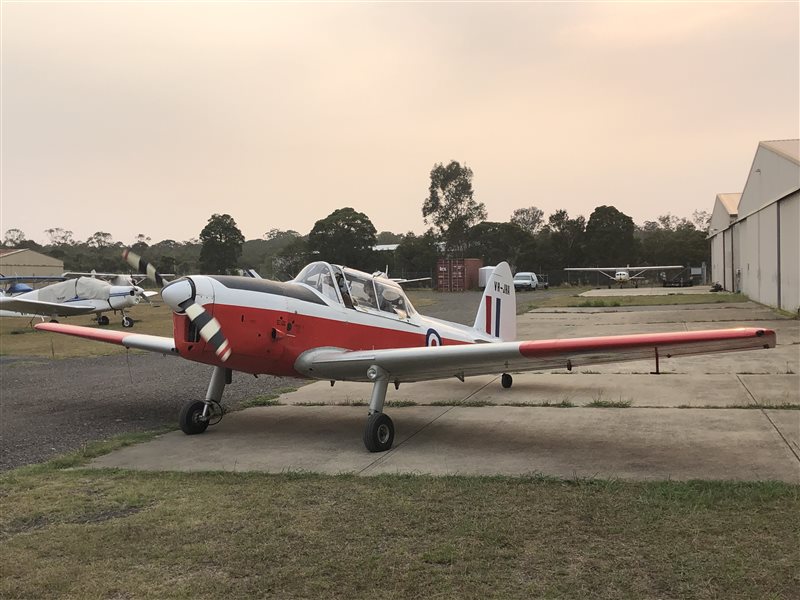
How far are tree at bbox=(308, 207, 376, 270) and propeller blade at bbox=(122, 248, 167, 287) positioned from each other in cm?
4733

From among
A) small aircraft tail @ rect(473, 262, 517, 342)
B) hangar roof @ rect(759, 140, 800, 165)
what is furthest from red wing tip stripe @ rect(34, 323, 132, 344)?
hangar roof @ rect(759, 140, 800, 165)

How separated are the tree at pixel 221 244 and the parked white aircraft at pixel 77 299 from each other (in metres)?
12.6

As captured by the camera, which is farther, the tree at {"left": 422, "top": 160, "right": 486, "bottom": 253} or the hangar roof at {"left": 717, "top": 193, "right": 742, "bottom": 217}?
the tree at {"left": 422, "top": 160, "right": 486, "bottom": 253}

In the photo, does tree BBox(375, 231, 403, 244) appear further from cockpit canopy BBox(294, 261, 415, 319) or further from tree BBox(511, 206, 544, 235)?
cockpit canopy BBox(294, 261, 415, 319)

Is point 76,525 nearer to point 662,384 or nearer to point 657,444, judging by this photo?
point 657,444

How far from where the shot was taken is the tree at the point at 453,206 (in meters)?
84.4

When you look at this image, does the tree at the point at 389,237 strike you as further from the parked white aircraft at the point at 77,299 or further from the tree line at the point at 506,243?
the parked white aircraft at the point at 77,299

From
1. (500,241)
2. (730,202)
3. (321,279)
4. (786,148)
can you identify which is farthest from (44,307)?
(500,241)

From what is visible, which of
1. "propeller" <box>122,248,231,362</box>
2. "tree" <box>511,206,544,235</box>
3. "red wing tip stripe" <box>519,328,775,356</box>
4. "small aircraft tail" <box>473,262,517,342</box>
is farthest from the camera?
"tree" <box>511,206,544,235</box>

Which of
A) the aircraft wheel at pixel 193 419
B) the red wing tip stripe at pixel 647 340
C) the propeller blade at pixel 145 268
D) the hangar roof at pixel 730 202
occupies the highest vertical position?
the hangar roof at pixel 730 202

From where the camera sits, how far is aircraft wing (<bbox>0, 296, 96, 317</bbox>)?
2611 cm

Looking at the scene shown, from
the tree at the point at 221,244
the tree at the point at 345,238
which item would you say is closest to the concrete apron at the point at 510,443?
the tree at the point at 221,244

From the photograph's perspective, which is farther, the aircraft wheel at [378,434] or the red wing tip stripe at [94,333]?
the red wing tip stripe at [94,333]

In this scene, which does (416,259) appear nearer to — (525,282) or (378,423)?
(525,282)
